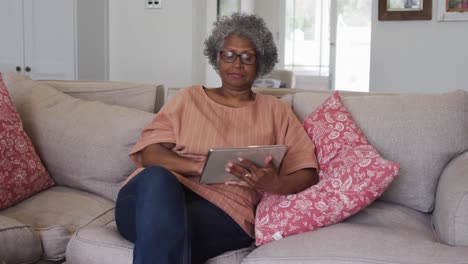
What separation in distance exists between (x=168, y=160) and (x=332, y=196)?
1.65 ft

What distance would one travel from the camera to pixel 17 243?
1.68m

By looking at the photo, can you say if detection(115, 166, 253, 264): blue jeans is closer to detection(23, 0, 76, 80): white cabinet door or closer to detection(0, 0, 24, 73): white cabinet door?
detection(23, 0, 76, 80): white cabinet door

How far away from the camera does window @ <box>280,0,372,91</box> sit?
7.31 metres

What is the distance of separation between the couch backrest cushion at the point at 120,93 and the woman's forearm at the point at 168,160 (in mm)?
503

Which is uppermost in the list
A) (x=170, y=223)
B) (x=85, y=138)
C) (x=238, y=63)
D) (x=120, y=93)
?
(x=238, y=63)

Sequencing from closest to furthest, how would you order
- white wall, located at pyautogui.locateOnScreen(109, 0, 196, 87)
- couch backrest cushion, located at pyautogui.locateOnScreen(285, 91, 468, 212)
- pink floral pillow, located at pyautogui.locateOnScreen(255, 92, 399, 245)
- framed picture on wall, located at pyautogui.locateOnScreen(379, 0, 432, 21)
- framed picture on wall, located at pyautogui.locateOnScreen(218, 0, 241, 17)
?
pink floral pillow, located at pyautogui.locateOnScreen(255, 92, 399, 245)
couch backrest cushion, located at pyautogui.locateOnScreen(285, 91, 468, 212)
white wall, located at pyautogui.locateOnScreen(109, 0, 196, 87)
framed picture on wall, located at pyautogui.locateOnScreen(379, 0, 432, 21)
framed picture on wall, located at pyautogui.locateOnScreen(218, 0, 241, 17)

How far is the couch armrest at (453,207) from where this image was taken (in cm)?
165

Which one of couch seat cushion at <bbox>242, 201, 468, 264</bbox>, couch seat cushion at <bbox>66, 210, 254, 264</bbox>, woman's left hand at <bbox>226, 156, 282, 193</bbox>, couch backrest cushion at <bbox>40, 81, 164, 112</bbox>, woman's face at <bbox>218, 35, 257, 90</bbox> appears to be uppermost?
woman's face at <bbox>218, 35, 257, 90</bbox>

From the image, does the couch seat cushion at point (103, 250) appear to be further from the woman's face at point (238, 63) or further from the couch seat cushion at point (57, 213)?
the woman's face at point (238, 63)

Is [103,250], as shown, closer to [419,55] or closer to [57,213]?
[57,213]

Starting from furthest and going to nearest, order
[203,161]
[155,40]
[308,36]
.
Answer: [308,36], [155,40], [203,161]

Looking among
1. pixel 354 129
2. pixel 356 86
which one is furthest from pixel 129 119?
pixel 356 86

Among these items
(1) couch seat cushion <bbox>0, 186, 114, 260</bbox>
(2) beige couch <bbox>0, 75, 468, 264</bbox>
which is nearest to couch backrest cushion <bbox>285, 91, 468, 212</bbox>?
(2) beige couch <bbox>0, 75, 468, 264</bbox>

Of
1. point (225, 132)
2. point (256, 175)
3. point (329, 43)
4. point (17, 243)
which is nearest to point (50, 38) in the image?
point (225, 132)
